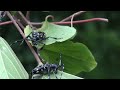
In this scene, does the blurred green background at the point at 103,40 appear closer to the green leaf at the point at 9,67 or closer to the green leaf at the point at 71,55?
the green leaf at the point at 71,55

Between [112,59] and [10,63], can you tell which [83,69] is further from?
[112,59]

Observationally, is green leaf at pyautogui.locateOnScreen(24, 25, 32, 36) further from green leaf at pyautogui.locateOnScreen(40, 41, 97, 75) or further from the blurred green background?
the blurred green background

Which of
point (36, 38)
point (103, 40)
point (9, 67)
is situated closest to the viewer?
point (9, 67)

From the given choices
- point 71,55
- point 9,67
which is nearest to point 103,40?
point 71,55

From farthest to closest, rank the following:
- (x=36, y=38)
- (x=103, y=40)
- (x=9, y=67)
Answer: (x=103, y=40), (x=36, y=38), (x=9, y=67)

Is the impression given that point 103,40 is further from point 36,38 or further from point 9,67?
point 9,67

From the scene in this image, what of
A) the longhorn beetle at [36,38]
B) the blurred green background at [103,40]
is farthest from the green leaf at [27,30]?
the blurred green background at [103,40]
